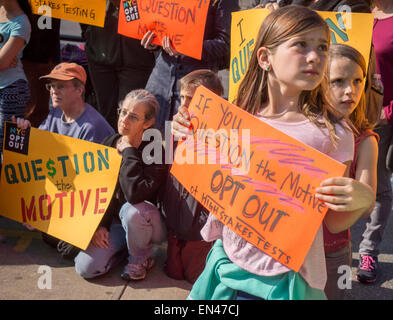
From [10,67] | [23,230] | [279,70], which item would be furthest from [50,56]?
[279,70]

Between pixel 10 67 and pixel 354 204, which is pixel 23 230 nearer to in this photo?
pixel 10 67

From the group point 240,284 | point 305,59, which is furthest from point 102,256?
point 305,59

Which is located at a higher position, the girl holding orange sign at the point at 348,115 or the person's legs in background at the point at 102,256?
the girl holding orange sign at the point at 348,115

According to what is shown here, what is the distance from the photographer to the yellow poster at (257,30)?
2.26 meters

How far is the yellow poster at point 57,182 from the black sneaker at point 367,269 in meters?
1.62

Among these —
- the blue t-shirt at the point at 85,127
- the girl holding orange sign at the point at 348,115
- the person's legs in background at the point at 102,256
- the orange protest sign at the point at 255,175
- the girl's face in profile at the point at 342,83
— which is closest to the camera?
the orange protest sign at the point at 255,175

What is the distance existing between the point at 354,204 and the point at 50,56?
3.34 meters

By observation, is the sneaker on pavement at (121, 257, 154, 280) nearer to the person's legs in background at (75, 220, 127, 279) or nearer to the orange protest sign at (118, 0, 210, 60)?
the person's legs in background at (75, 220, 127, 279)

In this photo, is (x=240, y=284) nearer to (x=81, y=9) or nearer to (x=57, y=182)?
(x=57, y=182)

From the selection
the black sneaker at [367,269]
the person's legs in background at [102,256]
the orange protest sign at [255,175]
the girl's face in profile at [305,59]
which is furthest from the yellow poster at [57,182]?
the black sneaker at [367,269]

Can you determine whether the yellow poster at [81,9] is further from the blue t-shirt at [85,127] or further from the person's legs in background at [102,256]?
the person's legs in background at [102,256]

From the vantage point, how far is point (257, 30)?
2.48 metres

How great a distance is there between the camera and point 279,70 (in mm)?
1453

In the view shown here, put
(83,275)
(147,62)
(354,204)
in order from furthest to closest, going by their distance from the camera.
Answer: (147,62) < (83,275) < (354,204)
